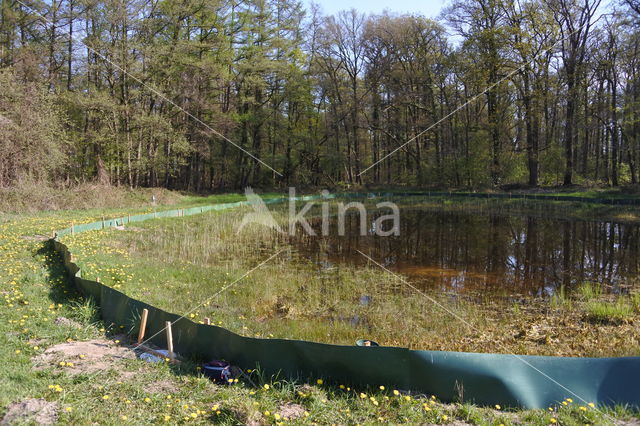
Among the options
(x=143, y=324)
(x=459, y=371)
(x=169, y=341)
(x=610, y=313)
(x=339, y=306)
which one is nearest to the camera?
(x=459, y=371)

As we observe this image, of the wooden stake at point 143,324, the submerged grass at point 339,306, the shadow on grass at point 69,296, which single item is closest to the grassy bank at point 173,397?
the shadow on grass at point 69,296

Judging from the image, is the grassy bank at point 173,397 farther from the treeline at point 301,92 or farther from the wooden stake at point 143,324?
the treeline at point 301,92

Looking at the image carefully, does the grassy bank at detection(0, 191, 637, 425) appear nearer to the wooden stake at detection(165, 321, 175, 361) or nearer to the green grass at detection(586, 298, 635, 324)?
the wooden stake at detection(165, 321, 175, 361)

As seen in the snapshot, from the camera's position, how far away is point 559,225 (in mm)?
18641

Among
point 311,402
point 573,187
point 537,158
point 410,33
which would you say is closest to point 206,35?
point 410,33

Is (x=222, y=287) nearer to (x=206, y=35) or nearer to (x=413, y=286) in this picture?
(x=413, y=286)

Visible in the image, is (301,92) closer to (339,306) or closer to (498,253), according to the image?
(498,253)

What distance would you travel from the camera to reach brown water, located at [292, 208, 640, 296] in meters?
10.3

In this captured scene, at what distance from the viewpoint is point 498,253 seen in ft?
44.5

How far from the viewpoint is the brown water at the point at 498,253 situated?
33.7ft

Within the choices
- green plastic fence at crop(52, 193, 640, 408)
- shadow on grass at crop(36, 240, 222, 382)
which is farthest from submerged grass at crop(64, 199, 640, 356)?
green plastic fence at crop(52, 193, 640, 408)

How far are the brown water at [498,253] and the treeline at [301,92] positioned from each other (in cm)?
1036

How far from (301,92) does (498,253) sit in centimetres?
2721

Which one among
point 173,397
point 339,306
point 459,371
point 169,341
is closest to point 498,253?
point 339,306
